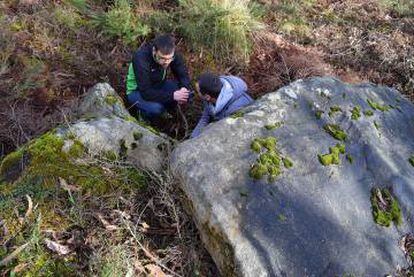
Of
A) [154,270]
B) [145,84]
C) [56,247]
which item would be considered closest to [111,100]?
[145,84]

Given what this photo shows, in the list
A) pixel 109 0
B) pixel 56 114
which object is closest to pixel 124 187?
pixel 56 114

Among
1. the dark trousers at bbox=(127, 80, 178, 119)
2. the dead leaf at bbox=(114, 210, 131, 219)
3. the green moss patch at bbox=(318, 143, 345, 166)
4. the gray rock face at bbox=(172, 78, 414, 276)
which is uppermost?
the green moss patch at bbox=(318, 143, 345, 166)

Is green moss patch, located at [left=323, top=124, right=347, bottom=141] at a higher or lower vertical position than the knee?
higher

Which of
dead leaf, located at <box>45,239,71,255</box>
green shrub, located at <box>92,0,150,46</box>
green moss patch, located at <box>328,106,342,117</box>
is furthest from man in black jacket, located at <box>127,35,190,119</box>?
dead leaf, located at <box>45,239,71,255</box>

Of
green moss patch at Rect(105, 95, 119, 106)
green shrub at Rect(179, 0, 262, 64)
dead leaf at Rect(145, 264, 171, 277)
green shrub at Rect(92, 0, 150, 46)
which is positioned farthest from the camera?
green shrub at Rect(179, 0, 262, 64)

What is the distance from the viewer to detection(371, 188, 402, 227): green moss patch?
11.3ft

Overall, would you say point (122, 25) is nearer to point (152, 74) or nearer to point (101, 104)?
point (152, 74)

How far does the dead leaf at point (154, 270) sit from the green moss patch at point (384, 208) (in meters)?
1.72

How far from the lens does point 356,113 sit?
4211 millimetres

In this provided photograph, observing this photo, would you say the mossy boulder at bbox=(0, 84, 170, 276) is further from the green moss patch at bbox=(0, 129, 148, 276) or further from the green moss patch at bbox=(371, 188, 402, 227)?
the green moss patch at bbox=(371, 188, 402, 227)

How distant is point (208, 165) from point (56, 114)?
2.53 meters

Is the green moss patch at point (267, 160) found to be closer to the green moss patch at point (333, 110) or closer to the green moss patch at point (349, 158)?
the green moss patch at point (349, 158)

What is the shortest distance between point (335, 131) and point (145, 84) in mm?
2580

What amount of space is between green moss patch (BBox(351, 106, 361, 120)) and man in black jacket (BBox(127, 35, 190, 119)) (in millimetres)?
2155
